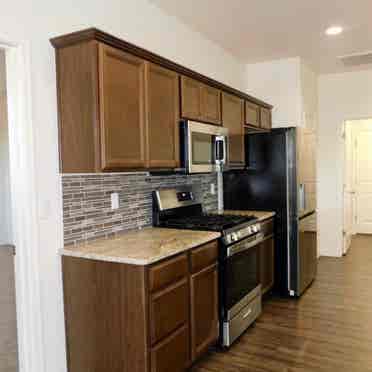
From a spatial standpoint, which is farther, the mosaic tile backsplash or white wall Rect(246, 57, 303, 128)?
white wall Rect(246, 57, 303, 128)

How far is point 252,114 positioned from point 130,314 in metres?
2.75

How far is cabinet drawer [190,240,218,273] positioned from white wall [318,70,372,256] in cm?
365

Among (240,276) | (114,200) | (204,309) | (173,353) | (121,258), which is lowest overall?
(173,353)

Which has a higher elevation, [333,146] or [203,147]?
[333,146]

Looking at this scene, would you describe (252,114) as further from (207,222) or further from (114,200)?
(114,200)

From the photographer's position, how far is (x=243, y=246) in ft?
10.7

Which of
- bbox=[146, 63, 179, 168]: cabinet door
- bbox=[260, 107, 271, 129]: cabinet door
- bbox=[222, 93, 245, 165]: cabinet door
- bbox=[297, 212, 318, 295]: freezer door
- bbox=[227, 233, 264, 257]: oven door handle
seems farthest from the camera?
bbox=[260, 107, 271, 129]: cabinet door

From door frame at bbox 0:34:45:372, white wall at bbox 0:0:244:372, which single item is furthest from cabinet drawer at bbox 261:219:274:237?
door frame at bbox 0:34:45:372

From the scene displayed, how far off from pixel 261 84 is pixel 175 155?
2658 mm

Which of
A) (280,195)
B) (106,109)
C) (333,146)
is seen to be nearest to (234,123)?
(280,195)

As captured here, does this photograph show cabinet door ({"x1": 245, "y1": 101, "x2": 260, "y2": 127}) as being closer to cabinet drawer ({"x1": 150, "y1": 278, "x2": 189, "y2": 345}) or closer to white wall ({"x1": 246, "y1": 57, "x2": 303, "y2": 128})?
white wall ({"x1": 246, "y1": 57, "x2": 303, "y2": 128})

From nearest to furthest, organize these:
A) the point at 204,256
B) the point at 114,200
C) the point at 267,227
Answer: the point at 204,256 → the point at 114,200 → the point at 267,227

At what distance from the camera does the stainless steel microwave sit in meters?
Answer: 2.98

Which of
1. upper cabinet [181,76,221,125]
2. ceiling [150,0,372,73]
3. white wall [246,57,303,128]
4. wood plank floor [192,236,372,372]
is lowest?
wood plank floor [192,236,372,372]
